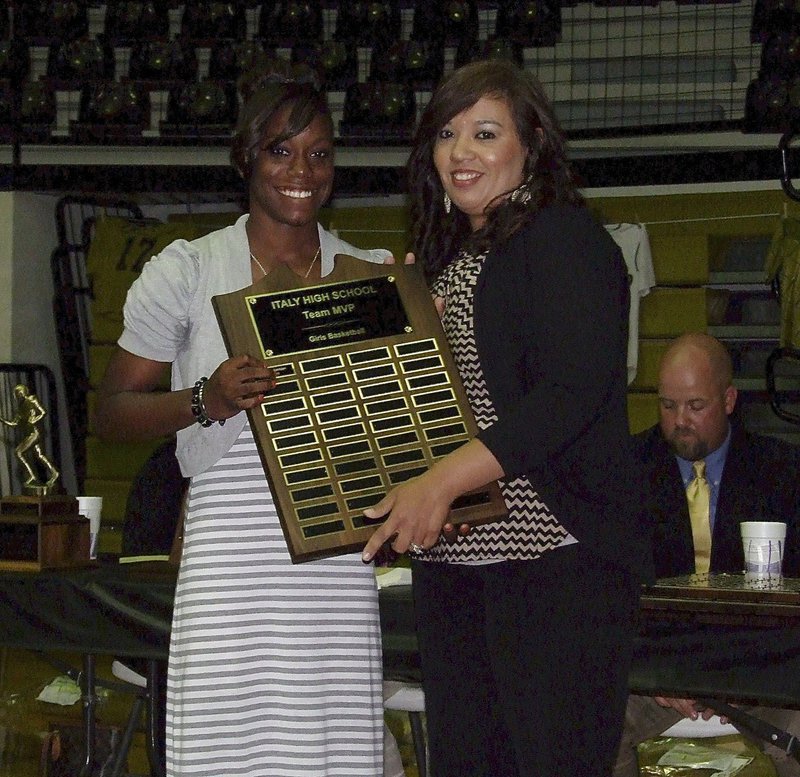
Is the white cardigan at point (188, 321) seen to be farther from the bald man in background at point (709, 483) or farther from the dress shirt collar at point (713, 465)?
the dress shirt collar at point (713, 465)

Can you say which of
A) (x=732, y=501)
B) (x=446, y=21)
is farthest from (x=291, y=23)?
(x=732, y=501)

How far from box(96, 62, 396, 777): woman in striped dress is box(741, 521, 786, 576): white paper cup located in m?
0.91

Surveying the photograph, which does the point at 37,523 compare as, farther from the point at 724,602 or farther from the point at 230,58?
the point at 230,58

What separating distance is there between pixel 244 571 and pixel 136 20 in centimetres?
616

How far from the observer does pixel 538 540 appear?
155cm

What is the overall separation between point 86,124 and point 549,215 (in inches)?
228

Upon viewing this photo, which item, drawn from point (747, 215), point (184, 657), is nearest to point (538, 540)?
point (184, 657)

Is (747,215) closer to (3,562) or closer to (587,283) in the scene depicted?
(3,562)

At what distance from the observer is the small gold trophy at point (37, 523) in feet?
9.16

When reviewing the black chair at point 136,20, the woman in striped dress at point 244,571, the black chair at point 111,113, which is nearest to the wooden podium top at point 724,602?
the woman in striped dress at point 244,571

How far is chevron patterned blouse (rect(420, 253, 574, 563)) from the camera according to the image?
1559 millimetres

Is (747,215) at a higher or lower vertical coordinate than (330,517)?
higher

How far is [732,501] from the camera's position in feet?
10.2

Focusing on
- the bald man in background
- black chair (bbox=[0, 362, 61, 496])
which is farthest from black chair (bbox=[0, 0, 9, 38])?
the bald man in background
